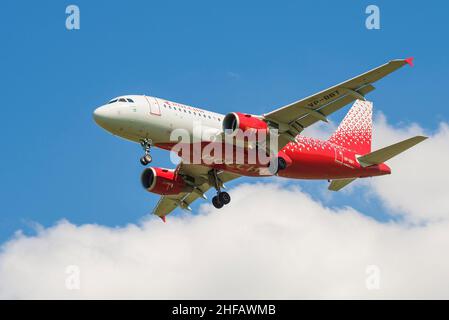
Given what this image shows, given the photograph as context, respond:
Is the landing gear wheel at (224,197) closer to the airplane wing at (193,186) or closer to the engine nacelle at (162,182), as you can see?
the airplane wing at (193,186)

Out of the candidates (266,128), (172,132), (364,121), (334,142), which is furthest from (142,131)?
(364,121)

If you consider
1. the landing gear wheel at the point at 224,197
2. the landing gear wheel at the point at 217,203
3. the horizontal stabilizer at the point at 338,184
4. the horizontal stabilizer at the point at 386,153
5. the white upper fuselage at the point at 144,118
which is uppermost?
the white upper fuselage at the point at 144,118

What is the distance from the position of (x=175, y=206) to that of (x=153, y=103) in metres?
13.2

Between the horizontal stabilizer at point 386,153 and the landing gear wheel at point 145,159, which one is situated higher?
the horizontal stabilizer at point 386,153

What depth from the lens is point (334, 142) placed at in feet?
195

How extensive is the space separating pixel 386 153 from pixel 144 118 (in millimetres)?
15555

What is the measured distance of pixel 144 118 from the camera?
166 ft

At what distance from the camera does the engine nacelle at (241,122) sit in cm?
5012

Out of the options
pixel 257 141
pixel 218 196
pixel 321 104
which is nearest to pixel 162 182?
pixel 218 196

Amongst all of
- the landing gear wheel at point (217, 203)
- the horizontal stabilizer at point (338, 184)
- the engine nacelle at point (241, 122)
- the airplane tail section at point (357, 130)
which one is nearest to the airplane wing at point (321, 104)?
the engine nacelle at point (241, 122)

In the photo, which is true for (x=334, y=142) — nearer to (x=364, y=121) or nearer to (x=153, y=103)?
(x=364, y=121)

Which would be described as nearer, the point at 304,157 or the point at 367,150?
the point at 304,157

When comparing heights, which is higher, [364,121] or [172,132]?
[364,121]

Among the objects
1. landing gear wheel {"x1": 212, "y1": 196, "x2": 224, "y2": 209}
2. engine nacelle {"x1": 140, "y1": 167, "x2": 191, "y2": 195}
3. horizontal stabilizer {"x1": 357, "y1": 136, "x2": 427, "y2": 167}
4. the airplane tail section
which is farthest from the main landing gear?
horizontal stabilizer {"x1": 357, "y1": 136, "x2": 427, "y2": 167}
